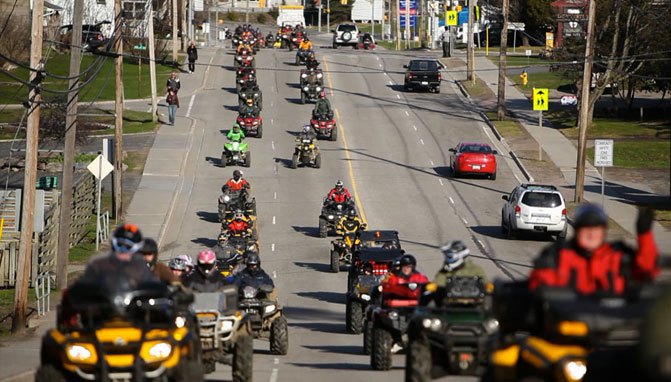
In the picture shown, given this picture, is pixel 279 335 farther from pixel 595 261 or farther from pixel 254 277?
pixel 595 261

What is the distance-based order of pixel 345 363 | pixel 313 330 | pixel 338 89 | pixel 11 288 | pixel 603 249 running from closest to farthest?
pixel 603 249 < pixel 345 363 < pixel 313 330 < pixel 11 288 < pixel 338 89

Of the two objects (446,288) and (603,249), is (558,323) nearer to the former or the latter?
(603,249)

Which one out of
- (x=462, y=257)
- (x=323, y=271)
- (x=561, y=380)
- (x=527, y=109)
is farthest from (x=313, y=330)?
(x=527, y=109)

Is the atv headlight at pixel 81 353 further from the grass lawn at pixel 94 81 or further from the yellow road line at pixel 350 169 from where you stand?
the grass lawn at pixel 94 81

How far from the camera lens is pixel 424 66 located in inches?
3103

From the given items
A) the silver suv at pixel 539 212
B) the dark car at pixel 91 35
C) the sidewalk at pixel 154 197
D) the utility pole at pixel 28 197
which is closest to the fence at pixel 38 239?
the sidewalk at pixel 154 197

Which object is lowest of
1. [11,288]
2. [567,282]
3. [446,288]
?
[11,288]

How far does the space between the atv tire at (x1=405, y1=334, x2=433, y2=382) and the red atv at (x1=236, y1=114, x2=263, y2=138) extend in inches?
1825

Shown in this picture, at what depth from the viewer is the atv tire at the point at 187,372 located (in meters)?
14.6

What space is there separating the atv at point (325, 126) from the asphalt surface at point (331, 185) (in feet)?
1.40

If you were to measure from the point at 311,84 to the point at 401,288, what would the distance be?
52437mm

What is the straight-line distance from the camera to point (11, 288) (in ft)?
122

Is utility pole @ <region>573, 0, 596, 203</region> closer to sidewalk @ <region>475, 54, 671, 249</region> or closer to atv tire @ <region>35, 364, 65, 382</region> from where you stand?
sidewalk @ <region>475, 54, 671, 249</region>

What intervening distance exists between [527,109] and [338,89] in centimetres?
1193
